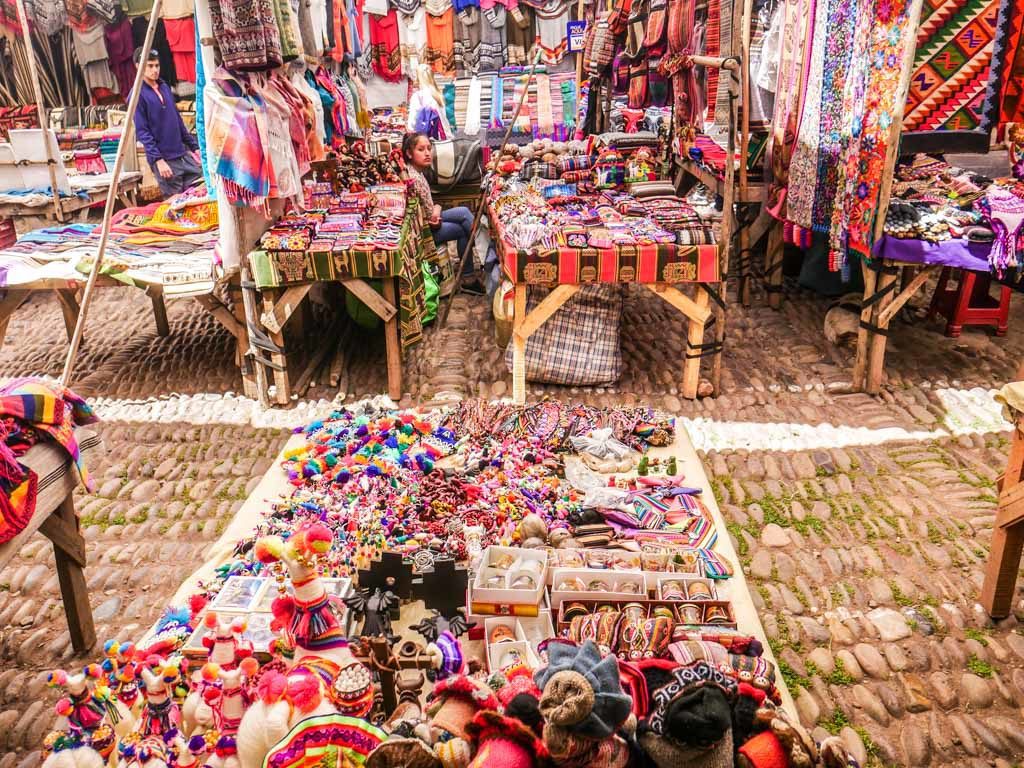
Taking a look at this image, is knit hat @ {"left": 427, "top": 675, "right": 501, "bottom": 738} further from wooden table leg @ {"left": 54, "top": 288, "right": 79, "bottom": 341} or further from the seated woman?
the seated woman

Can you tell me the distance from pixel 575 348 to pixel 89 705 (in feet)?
13.0

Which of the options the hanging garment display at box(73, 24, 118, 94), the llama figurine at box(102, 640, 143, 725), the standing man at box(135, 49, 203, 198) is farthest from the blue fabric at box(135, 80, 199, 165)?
the llama figurine at box(102, 640, 143, 725)

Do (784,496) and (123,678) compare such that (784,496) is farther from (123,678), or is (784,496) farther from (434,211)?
(434,211)

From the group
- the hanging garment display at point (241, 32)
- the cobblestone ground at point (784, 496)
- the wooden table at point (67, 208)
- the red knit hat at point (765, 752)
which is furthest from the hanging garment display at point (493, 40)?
the red knit hat at point (765, 752)

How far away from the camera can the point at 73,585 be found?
319 centimetres

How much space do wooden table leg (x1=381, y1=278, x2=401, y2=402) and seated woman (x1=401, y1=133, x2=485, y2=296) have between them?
1991 mm

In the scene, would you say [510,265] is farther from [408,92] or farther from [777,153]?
[408,92]

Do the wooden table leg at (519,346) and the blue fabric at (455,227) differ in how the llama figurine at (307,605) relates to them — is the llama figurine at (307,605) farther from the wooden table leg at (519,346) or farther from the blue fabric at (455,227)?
the blue fabric at (455,227)

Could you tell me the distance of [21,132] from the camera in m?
6.90

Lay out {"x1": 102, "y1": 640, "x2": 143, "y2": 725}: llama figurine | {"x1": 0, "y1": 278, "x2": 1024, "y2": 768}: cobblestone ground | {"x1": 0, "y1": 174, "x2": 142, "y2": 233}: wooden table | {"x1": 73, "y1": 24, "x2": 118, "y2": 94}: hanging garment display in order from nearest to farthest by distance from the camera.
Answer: {"x1": 102, "y1": 640, "x2": 143, "y2": 725}: llama figurine < {"x1": 0, "y1": 278, "x2": 1024, "y2": 768}: cobblestone ground < {"x1": 0, "y1": 174, "x2": 142, "y2": 233}: wooden table < {"x1": 73, "y1": 24, "x2": 118, "y2": 94}: hanging garment display

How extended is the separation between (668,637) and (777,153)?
4894 millimetres

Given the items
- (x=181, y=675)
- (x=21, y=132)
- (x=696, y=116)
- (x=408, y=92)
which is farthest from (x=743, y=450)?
(x=408, y=92)

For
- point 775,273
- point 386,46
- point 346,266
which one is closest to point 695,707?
point 346,266

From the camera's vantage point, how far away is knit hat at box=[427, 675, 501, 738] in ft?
5.68
